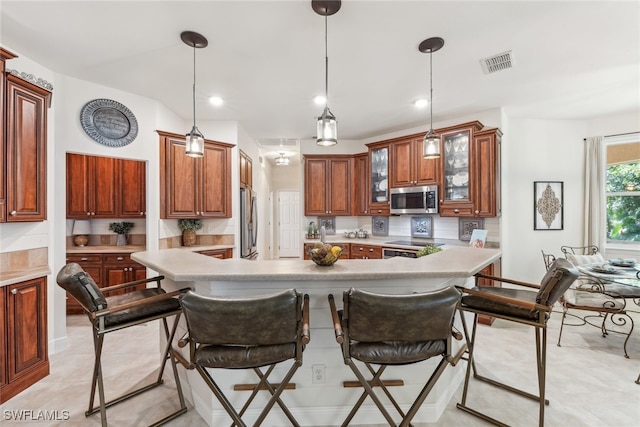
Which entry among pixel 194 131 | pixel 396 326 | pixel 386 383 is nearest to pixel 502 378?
pixel 386 383

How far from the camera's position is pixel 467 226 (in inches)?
171

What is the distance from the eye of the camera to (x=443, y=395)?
2.07 metres

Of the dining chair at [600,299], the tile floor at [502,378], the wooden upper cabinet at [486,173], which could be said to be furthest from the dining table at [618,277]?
the wooden upper cabinet at [486,173]

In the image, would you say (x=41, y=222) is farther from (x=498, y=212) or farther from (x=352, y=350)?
(x=498, y=212)

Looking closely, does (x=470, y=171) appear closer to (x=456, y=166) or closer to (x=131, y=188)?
(x=456, y=166)

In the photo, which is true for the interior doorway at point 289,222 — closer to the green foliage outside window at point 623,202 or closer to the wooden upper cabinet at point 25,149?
the wooden upper cabinet at point 25,149

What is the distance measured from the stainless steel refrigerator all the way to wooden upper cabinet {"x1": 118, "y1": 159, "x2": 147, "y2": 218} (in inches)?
55.7

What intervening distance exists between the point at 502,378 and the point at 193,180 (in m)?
4.24

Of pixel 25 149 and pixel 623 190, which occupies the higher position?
pixel 25 149

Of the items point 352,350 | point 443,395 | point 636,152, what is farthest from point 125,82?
point 636,152

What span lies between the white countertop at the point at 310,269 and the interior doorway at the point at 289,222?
6639 mm

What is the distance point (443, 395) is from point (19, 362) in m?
3.26

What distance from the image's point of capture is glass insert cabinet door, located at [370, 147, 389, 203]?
4968 millimetres

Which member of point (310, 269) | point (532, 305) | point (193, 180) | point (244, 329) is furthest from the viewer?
point (193, 180)
